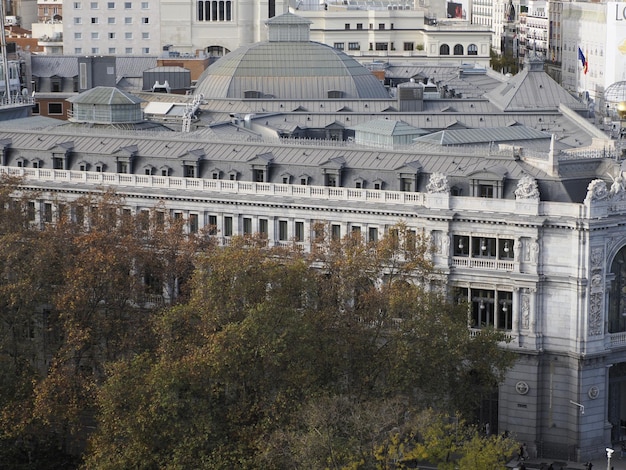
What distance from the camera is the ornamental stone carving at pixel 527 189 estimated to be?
521 feet

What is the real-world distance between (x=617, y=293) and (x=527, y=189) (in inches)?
386

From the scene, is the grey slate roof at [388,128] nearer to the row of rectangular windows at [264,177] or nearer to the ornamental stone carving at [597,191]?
the row of rectangular windows at [264,177]

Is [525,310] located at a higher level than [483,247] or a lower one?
lower

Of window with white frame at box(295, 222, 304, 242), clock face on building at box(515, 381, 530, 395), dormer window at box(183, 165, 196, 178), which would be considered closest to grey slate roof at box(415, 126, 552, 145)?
dormer window at box(183, 165, 196, 178)

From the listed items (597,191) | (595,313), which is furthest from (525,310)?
(597,191)

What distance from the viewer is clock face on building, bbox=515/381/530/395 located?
16000cm

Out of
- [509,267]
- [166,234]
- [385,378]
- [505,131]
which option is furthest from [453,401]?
[505,131]

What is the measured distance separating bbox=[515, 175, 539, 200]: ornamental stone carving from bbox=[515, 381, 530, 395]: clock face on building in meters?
13.0

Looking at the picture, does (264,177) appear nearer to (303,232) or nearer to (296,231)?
(296,231)

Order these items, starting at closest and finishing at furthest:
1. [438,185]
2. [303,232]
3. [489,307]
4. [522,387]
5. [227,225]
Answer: [522,387] < [489,307] < [438,185] < [303,232] < [227,225]

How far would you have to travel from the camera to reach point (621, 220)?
521 ft

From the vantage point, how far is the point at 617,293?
161 m

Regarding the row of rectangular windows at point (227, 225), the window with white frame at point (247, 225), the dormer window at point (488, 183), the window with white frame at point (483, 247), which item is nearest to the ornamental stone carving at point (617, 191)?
the window with white frame at point (483, 247)

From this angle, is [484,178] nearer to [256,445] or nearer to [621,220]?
[621,220]
